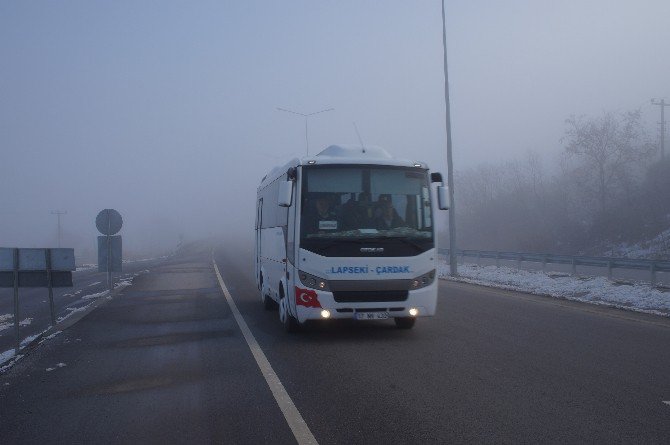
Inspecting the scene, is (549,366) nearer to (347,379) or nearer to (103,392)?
(347,379)

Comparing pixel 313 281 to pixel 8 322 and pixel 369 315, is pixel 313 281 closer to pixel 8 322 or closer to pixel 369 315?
pixel 369 315

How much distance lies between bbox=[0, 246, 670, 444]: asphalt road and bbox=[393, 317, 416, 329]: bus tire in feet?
0.48

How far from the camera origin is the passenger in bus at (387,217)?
10.9 metres

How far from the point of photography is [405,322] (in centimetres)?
1189

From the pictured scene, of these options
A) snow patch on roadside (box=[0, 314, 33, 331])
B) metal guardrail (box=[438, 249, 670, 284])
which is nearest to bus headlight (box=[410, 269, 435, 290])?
metal guardrail (box=[438, 249, 670, 284])

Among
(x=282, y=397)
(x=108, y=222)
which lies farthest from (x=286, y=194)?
(x=108, y=222)

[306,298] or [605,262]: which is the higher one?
[306,298]

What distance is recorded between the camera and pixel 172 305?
17.9m

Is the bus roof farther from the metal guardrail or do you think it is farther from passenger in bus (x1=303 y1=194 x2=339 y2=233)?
the metal guardrail

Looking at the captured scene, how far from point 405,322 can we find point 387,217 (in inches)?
86.4

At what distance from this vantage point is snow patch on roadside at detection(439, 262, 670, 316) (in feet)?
51.2

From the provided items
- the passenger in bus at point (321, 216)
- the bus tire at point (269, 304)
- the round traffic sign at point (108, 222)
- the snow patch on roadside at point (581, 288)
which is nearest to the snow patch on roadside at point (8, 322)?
the round traffic sign at point (108, 222)

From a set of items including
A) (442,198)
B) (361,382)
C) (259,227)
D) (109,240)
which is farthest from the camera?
(109,240)

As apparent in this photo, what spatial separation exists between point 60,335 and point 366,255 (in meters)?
6.57
